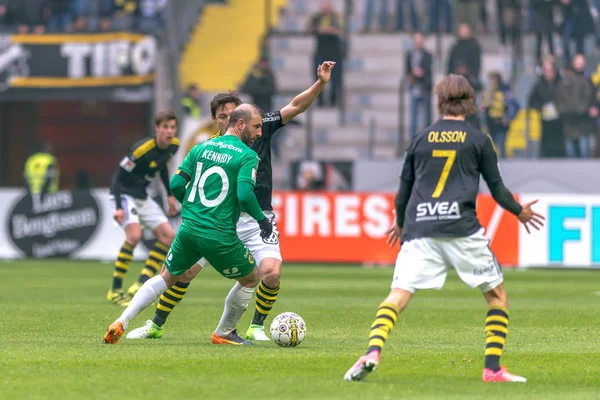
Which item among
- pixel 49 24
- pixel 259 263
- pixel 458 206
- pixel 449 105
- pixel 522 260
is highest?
pixel 49 24

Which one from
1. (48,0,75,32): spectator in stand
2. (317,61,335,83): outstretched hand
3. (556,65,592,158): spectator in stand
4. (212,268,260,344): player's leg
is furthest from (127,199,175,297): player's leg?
(48,0,75,32): spectator in stand

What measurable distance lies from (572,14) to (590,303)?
14987mm

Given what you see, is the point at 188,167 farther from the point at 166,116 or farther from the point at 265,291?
the point at 166,116

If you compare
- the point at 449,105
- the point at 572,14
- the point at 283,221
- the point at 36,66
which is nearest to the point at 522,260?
the point at 283,221

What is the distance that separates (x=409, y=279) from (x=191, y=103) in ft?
75.4

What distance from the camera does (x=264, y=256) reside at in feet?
34.8

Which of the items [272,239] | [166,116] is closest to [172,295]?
[272,239]

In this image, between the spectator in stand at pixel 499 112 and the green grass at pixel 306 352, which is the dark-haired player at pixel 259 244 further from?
the spectator in stand at pixel 499 112

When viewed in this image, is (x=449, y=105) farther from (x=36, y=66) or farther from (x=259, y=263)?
(x=36, y=66)

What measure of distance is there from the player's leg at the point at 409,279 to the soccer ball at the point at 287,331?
7.51 feet

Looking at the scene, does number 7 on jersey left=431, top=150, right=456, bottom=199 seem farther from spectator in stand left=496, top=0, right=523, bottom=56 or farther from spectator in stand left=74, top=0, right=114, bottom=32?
spectator in stand left=74, top=0, right=114, bottom=32

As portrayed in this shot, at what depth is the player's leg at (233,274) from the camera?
986 cm

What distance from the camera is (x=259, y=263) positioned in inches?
418

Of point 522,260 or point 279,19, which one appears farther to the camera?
point 279,19
